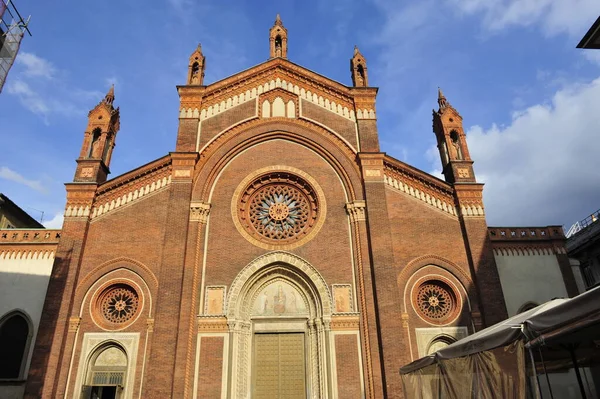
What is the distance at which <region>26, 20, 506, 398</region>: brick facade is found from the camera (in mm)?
15383

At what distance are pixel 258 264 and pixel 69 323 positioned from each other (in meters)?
7.32

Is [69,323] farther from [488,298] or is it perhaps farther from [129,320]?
[488,298]

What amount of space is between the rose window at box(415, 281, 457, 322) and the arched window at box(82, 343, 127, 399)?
11.5 metres

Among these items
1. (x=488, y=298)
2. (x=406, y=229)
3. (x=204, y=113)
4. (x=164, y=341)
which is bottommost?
(x=164, y=341)

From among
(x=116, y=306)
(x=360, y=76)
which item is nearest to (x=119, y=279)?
(x=116, y=306)

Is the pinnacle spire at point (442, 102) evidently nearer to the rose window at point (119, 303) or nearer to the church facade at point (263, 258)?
the church facade at point (263, 258)

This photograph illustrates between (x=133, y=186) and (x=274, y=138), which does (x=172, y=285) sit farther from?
(x=274, y=138)

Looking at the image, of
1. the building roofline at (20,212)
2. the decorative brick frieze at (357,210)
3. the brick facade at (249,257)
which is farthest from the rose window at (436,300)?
the building roofline at (20,212)

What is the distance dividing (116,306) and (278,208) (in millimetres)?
7543

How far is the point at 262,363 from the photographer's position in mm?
16219

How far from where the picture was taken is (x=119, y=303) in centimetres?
1655

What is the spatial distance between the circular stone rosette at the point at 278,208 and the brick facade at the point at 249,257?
0.68 ft

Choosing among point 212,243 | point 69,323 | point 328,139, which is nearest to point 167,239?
point 212,243

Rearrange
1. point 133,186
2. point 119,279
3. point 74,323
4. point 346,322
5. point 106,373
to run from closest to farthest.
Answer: point 106,373
point 74,323
point 346,322
point 119,279
point 133,186
